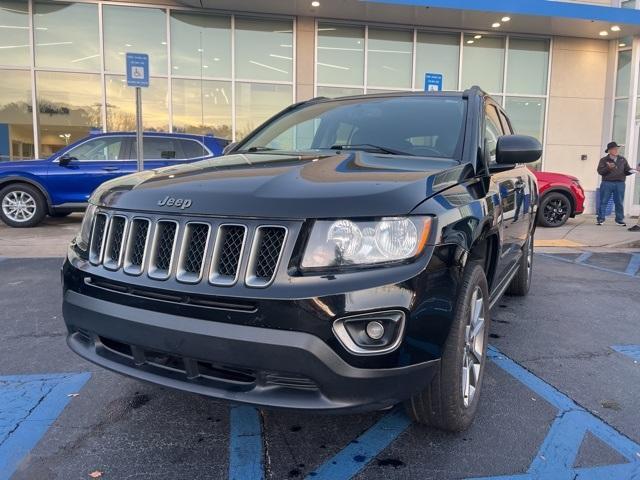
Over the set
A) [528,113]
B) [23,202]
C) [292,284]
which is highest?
[528,113]

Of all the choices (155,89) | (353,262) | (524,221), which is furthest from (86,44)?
(353,262)

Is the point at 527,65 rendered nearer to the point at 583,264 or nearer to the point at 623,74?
the point at 623,74

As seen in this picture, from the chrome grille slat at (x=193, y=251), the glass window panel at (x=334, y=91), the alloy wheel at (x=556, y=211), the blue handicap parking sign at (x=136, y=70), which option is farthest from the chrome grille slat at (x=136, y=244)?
→ the glass window panel at (x=334, y=91)

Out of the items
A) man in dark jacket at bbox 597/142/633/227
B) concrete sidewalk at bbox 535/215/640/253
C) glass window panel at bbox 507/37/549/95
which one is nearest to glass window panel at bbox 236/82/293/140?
glass window panel at bbox 507/37/549/95

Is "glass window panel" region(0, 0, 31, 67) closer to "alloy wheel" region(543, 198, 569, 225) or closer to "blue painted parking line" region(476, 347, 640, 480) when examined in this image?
"alloy wheel" region(543, 198, 569, 225)

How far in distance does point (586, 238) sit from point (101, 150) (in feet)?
31.4

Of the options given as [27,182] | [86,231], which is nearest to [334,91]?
[27,182]

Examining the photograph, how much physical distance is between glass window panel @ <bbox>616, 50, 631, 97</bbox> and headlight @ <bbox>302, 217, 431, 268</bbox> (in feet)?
53.9

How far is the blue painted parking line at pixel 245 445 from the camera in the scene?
88.9 inches

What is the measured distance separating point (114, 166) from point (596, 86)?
45.5 ft

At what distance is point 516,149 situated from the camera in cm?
289

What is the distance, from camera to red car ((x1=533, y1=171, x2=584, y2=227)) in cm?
1140

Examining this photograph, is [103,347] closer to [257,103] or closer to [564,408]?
[564,408]

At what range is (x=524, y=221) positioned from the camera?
4.33 m
